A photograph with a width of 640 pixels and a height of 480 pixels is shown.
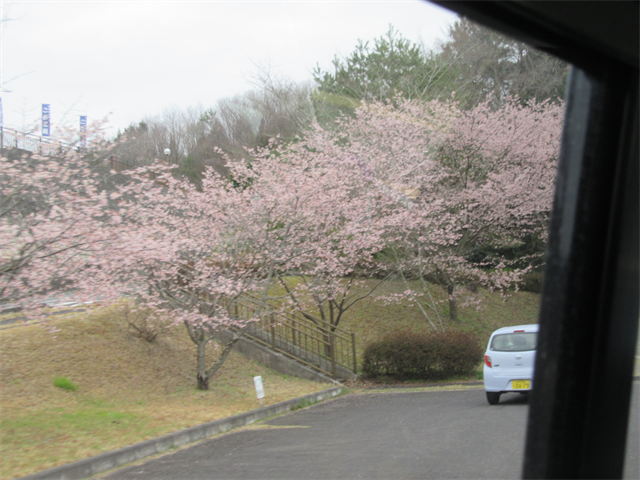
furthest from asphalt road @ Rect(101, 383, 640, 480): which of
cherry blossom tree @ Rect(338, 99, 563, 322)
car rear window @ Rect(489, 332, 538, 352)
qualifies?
cherry blossom tree @ Rect(338, 99, 563, 322)

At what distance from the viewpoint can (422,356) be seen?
15453mm

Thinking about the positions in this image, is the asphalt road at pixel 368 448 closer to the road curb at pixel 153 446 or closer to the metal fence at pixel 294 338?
the road curb at pixel 153 446

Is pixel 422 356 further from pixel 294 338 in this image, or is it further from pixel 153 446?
pixel 153 446

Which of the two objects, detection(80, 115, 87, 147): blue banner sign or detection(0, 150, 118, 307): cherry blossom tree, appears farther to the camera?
detection(80, 115, 87, 147): blue banner sign

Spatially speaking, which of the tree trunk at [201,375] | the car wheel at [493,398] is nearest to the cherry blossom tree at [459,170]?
the car wheel at [493,398]

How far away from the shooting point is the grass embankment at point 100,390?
738 centimetres

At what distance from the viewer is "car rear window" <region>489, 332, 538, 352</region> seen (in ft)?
34.6

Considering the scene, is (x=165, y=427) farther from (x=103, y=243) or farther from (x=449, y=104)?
(x=449, y=104)

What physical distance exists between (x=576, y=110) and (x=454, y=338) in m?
14.4

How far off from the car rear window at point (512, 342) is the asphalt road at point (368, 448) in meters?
1.09

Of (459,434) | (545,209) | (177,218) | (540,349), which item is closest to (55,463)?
(459,434)

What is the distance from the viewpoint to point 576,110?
1.95 m

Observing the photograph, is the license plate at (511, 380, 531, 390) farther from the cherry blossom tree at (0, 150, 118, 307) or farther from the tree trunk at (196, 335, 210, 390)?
the cherry blossom tree at (0, 150, 118, 307)

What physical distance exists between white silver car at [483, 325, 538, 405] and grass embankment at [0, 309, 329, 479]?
4.37 m
